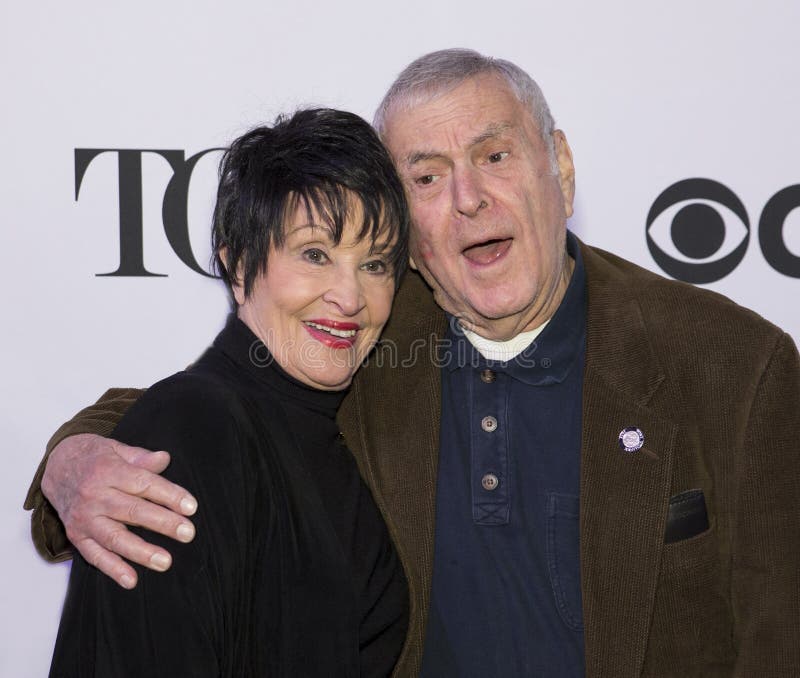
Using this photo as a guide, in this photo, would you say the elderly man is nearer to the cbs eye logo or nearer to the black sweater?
the black sweater

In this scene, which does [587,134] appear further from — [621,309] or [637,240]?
[621,309]

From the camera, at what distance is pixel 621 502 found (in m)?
1.61

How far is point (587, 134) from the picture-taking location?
94.2 inches

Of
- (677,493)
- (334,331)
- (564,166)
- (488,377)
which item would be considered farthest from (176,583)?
(564,166)

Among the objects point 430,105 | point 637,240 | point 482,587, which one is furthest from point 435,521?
point 637,240

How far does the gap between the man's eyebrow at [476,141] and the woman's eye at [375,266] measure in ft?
0.88

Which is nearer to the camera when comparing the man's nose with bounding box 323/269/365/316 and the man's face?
the man's nose with bounding box 323/269/365/316

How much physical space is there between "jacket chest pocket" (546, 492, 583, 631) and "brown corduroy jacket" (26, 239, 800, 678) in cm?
5

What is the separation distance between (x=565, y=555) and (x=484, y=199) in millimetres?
707

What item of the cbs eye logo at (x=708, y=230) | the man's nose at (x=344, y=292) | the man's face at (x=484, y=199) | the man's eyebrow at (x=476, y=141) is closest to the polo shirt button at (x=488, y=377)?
the man's face at (x=484, y=199)

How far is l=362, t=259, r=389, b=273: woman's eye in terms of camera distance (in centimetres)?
167

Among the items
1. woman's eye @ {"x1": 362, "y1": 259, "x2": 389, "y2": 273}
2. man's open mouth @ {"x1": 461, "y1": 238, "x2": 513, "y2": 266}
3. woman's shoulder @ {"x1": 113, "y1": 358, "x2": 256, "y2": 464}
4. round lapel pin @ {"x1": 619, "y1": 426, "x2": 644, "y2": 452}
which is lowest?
round lapel pin @ {"x1": 619, "y1": 426, "x2": 644, "y2": 452}

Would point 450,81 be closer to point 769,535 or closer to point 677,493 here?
point 677,493

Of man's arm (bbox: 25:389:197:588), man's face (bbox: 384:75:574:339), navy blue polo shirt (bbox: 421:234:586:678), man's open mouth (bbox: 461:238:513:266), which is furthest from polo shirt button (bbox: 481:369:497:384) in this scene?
man's arm (bbox: 25:389:197:588)
